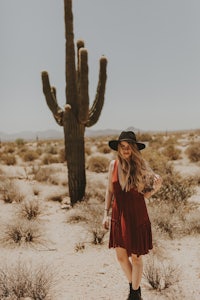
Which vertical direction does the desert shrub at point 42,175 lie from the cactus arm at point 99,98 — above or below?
below

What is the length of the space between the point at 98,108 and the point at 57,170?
219 inches

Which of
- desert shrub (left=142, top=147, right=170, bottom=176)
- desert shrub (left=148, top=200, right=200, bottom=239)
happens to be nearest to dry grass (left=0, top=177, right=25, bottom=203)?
desert shrub (left=148, top=200, right=200, bottom=239)

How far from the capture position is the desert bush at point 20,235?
618 cm

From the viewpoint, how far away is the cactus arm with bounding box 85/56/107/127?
8.91 metres

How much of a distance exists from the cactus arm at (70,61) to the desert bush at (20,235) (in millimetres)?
3262

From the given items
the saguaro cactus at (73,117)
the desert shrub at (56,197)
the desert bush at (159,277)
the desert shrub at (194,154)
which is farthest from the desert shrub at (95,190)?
the desert shrub at (194,154)

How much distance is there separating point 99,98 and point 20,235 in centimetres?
425

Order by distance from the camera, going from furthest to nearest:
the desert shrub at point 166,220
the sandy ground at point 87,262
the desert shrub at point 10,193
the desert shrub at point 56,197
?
1. the desert shrub at point 56,197
2. the desert shrub at point 10,193
3. the desert shrub at point 166,220
4. the sandy ground at point 87,262

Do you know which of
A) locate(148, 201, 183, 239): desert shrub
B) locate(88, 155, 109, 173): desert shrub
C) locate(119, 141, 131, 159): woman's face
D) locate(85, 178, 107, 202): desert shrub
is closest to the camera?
locate(119, 141, 131, 159): woman's face

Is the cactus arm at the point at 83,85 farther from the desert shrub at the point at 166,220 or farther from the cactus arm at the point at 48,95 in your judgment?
the desert shrub at the point at 166,220

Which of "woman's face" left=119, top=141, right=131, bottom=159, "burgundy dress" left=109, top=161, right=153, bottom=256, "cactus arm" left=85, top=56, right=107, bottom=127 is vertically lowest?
"burgundy dress" left=109, top=161, right=153, bottom=256

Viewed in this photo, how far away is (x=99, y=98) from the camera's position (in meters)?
9.12

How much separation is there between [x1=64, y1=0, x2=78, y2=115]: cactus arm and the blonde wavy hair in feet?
16.7

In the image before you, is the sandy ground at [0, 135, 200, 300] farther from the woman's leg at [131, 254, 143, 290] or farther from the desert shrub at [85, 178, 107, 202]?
the desert shrub at [85, 178, 107, 202]
